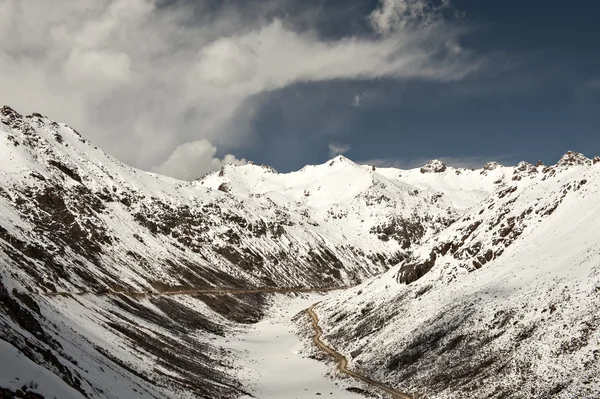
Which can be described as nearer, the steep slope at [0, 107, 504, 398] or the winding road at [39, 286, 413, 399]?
the steep slope at [0, 107, 504, 398]

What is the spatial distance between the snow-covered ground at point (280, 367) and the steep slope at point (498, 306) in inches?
209

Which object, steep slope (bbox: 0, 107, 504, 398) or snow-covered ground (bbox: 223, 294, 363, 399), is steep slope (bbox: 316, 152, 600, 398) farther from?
steep slope (bbox: 0, 107, 504, 398)

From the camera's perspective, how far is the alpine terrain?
112ft

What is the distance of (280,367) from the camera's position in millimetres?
60062

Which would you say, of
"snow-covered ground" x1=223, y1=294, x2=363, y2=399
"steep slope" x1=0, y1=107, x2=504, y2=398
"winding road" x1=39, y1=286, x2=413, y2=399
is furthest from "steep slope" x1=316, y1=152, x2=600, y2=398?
"steep slope" x1=0, y1=107, x2=504, y2=398

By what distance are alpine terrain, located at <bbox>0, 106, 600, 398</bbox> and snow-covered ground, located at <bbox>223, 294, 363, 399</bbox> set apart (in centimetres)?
93

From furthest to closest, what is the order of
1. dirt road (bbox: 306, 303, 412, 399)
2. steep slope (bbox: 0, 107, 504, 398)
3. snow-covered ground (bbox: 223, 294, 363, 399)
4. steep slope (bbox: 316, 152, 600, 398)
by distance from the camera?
snow-covered ground (bbox: 223, 294, 363, 399) → dirt road (bbox: 306, 303, 412, 399) → steep slope (bbox: 316, 152, 600, 398) → steep slope (bbox: 0, 107, 504, 398)

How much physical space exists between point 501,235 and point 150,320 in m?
54.1

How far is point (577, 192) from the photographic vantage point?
2645 inches

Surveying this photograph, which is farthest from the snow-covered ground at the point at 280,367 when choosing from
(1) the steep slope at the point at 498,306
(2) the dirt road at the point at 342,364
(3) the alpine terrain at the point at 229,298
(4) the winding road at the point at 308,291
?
(1) the steep slope at the point at 498,306

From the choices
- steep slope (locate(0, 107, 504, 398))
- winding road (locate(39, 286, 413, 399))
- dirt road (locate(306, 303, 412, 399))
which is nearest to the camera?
steep slope (locate(0, 107, 504, 398))

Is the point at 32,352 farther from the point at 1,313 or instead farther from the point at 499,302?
the point at 499,302

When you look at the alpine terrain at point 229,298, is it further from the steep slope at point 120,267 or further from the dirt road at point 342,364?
the dirt road at point 342,364

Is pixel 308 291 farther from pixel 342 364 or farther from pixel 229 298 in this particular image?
pixel 342 364
